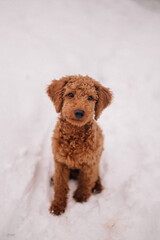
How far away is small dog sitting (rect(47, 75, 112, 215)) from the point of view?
1.95 m

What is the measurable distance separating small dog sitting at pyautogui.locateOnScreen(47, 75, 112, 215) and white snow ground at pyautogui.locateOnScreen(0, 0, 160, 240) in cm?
41

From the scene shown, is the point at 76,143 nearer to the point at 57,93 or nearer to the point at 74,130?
the point at 74,130

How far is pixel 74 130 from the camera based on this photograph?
6.69 feet

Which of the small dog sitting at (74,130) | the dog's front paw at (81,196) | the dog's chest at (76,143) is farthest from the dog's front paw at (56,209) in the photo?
the dog's chest at (76,143)

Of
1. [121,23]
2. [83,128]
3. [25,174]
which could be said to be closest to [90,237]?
[25,174]

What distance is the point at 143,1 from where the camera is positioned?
613 centimetres

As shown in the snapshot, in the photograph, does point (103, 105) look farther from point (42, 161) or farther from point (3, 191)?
point (3, 191)

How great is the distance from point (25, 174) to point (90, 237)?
129cm

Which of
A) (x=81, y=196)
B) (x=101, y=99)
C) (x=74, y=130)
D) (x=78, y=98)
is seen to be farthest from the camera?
(x=81, y=196)

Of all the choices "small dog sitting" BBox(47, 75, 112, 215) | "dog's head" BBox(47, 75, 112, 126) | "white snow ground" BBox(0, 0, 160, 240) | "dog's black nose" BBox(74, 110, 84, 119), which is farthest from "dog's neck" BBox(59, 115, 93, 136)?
"white snow ground" BBox(0, 0, 160, 240)

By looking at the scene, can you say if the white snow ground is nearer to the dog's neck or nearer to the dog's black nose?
the dog's neck

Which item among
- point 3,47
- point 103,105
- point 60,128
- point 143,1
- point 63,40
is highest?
point 143,1

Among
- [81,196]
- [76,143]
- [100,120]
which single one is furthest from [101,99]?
[100,120]

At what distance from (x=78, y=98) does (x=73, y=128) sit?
404 mm
